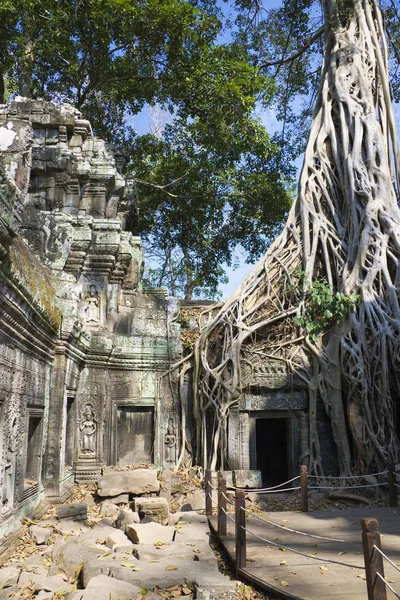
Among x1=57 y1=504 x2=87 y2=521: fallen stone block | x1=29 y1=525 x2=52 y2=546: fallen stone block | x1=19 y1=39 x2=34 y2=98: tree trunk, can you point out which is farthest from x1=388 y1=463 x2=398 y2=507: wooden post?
x1=19 y1=39 x2=34 y2=98: tree trunk

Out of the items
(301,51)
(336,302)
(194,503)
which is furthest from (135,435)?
(301,51)

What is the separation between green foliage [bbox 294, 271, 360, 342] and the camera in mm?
7680

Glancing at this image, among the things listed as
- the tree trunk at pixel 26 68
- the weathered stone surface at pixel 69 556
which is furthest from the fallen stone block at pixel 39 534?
the tree trunk at pixel 26 68

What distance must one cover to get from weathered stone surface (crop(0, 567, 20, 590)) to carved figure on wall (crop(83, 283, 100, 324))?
4535 millimetres

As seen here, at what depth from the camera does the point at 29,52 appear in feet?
32.6

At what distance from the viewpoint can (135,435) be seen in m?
7.63

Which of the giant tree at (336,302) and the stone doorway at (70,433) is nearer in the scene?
the stone doorway at (70,433)

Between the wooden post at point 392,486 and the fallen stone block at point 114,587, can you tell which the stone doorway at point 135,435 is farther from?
the fallen stone block at point 114,587

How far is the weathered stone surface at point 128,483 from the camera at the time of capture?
6.02 m

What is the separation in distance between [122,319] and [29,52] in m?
5.72

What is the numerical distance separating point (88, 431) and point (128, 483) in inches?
49.3

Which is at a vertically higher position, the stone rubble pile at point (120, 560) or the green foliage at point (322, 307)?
the green foliage at point (322, 307)

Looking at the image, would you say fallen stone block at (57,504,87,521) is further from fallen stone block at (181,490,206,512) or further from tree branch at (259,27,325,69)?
tree branch at (259,27,325,69)

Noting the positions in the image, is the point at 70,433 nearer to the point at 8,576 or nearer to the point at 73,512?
the point at 73,512
